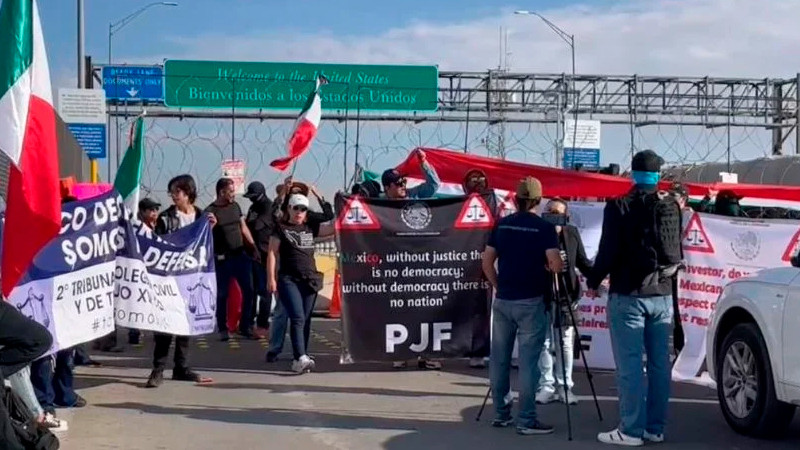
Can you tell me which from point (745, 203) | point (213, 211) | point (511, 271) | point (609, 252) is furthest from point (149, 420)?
Answer: point (745, 203)

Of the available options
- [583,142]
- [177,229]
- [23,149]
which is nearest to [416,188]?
[177,229]

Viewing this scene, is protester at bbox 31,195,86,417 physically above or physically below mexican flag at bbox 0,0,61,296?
below

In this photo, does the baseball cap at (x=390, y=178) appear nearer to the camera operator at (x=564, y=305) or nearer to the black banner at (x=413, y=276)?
the black banner at (x=413, y=276)

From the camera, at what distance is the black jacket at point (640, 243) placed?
25.5 feet

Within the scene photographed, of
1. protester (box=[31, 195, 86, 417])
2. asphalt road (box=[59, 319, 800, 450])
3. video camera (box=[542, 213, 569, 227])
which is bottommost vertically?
asphalt road (box=[59, 319, 800, 450])

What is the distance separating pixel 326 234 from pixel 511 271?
12.6ft

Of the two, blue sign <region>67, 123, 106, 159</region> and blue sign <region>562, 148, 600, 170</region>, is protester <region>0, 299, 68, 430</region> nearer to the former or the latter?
blue sign <region>67, 123, 106, 159</region>

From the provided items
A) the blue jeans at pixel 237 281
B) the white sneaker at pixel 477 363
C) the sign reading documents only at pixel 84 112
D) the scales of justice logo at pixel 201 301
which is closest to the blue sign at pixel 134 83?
the sign reading documents only at pixel 84 112

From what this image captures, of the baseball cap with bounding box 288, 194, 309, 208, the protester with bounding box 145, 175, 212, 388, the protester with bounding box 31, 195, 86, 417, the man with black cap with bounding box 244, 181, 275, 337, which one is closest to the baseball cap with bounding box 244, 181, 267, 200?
the man with black cap with bounding box 244, 181, 275, 337

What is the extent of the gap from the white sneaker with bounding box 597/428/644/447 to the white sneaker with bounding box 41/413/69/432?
12.5ft

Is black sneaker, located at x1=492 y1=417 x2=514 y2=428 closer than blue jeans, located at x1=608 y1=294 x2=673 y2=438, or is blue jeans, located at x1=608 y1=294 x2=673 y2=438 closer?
blue jeans, located at x1=608 y1=294 x2=673 y2=438

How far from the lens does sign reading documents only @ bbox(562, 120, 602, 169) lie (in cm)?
2952

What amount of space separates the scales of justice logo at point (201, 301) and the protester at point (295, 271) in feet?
1.95

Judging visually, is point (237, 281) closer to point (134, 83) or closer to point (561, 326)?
point (561, 326)
